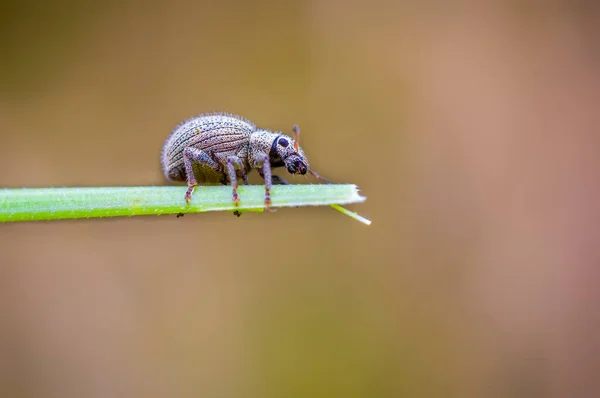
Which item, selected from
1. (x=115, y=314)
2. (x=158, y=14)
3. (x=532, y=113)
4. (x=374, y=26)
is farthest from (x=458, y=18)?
(x=115, y=314)

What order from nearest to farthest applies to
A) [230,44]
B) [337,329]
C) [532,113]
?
[337,329]
[532,113]
[230,44]

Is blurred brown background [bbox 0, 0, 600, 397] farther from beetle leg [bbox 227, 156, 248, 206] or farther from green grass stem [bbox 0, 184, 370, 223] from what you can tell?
green grass stem [bbox 0, 184, 370, 223]

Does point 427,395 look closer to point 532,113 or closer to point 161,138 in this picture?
point 532,113

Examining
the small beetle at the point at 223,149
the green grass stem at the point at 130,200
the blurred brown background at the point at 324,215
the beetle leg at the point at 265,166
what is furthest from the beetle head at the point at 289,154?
the blurred brown background at the point at 324,215

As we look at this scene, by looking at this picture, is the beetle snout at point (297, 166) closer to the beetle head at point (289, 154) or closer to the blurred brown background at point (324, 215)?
the beetle head at point (289, 154)

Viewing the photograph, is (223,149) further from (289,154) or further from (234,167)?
(289,154)

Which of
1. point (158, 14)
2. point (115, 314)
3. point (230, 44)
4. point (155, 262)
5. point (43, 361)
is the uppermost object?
point (158, 14)

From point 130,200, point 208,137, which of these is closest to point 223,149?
point 208,137
